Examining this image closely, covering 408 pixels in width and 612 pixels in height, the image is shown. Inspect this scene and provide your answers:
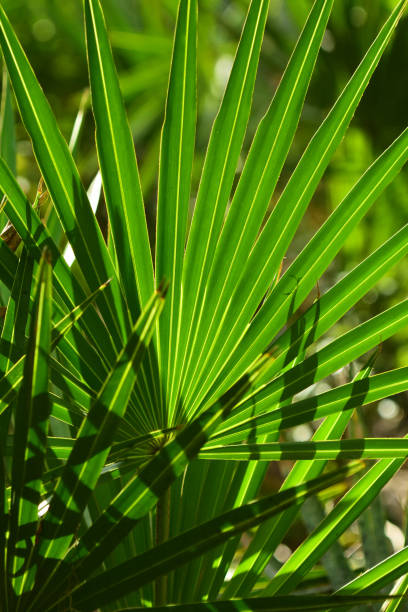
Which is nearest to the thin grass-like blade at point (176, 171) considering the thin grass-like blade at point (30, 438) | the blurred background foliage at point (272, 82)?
the thin grass-like blade at point (30, 438)

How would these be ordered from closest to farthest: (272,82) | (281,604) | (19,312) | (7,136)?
(281,604) < (19,312) < (7,136) < (272,82)

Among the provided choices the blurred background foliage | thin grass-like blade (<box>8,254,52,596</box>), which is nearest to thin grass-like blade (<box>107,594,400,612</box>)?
thin grass-like blade (<box>8,254,52,596</box>)

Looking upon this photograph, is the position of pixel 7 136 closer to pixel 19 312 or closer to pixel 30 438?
pixel 19 312

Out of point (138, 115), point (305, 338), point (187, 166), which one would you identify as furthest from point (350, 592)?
point (138, 115)

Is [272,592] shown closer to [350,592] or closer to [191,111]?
[350,592]

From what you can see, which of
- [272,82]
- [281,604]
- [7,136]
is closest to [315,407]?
[281,604]

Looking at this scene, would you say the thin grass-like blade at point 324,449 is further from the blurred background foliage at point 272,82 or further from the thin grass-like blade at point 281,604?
the blurred background foliage at point 272,82

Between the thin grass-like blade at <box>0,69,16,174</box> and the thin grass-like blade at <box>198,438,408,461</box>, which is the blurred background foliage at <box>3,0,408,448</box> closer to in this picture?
the thin grass-like blade at <box>0,69,16,174</box>

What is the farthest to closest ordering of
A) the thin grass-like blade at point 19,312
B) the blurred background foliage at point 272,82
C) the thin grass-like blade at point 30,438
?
1. the blurred background foliage at point 272,82
2. the thin grass-like blade at point 19,312
3. the thin grass-like blade at point 30,438

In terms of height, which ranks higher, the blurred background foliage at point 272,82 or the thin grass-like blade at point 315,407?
the blurred background foliage at point 272,82
